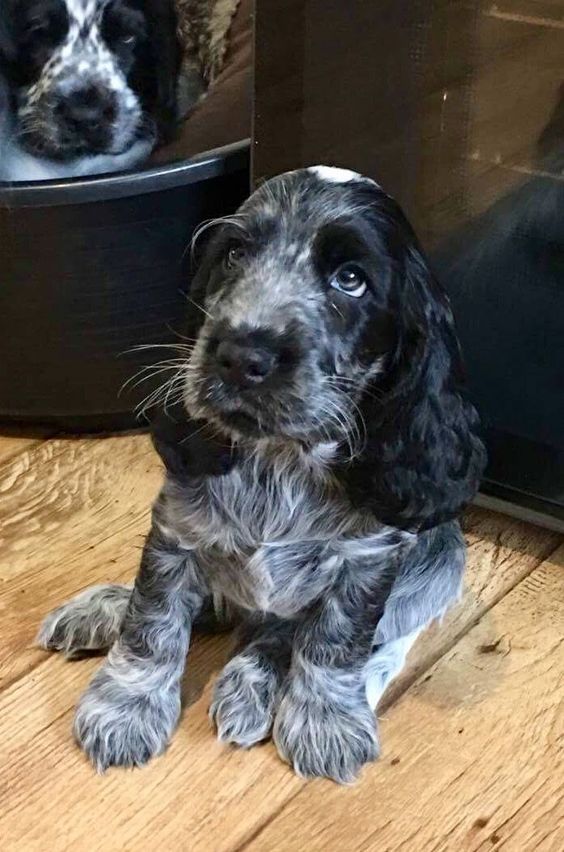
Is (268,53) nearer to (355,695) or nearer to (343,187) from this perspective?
(343,187)

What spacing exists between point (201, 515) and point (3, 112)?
3.20 ft

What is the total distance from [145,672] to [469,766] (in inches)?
15.2

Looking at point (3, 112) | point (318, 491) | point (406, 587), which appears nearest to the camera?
point (318, 491)

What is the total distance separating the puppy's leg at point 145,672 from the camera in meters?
1.28

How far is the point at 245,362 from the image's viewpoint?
1.04 m

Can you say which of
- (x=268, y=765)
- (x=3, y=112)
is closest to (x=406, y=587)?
(x=268, y=765)

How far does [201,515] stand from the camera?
124 cm

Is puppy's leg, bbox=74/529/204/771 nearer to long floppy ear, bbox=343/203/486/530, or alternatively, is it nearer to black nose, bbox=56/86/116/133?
long floppy ear, bbox=343/203/486/530

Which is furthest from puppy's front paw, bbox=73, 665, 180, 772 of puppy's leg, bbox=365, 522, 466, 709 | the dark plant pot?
the dark plant pot

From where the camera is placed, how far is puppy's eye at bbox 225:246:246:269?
3.76ft

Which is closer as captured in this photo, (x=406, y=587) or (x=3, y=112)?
(x=406, y=587)

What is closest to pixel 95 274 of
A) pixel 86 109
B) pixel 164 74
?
pixel 86 109

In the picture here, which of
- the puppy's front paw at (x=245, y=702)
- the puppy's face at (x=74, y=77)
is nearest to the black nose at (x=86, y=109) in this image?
the puppy's face at (x=74, y=77)

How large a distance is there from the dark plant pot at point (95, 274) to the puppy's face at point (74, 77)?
309 mm
